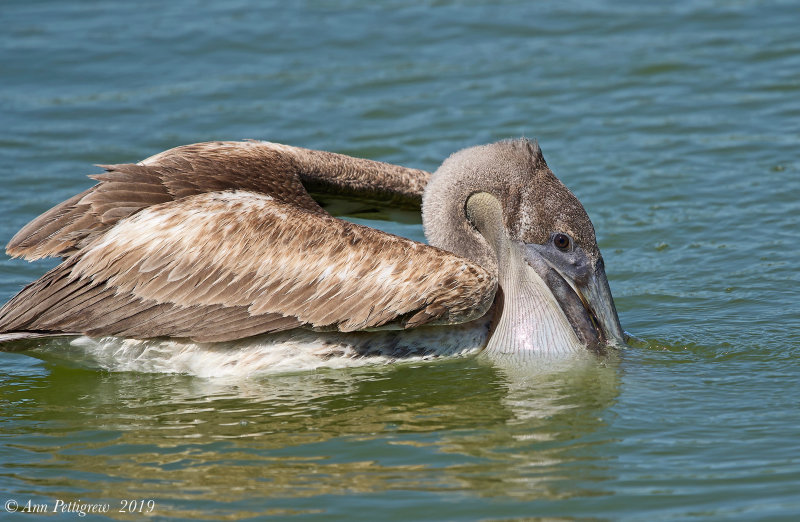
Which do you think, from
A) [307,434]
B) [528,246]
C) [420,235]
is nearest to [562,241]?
[528,246]

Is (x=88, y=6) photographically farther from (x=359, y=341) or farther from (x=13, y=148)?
(x=359, y=341)

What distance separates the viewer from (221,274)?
6.69m

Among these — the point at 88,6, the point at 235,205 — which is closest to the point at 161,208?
the point at 235,205

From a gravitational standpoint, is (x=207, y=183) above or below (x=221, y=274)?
above

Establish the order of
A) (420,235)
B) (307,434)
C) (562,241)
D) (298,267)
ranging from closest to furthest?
1. (307,434)
2. (298,267)
3. (562,241)
4. (420,235)

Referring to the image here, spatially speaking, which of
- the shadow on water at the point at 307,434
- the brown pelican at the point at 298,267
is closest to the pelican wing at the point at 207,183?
the brown pelican at the point at 298,267

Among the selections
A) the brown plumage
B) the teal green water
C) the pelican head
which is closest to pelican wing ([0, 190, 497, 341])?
the brown plumage

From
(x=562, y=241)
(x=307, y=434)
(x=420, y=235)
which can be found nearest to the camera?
(x=307, y=434)

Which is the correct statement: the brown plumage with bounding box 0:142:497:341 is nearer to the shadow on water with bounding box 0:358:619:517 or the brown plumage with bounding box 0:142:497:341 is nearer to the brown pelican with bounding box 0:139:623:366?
the brown pelican with bounding box 0:139:623:366

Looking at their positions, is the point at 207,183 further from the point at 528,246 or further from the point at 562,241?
the point at 562,241

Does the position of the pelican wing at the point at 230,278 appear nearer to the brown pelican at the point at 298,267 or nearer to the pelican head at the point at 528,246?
the brown pelican at the point at 298,267

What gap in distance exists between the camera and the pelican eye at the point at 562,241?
6.91 m

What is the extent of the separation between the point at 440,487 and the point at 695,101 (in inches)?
292

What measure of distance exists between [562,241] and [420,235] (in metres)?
2.71
